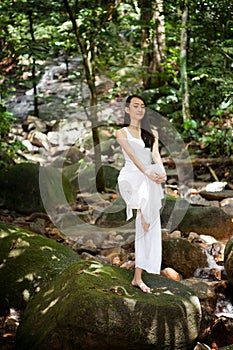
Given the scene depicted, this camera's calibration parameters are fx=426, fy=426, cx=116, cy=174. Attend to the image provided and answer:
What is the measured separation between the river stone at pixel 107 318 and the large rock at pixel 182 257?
1524mm

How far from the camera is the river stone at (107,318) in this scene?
315 centimetres

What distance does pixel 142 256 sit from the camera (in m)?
3.64

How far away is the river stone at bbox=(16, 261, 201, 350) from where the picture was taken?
3148 mm

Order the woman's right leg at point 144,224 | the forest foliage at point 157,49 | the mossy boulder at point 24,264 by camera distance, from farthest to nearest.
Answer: the forest foliage at point 157,49, the mossy boulder at point 24,264, the woman's right leg at point 144,224

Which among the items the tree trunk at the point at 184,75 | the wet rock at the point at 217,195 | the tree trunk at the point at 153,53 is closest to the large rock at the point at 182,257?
the wet rock at the point at 217,195

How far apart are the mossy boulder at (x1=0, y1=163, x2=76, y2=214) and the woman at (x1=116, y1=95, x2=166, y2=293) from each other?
13.2ft

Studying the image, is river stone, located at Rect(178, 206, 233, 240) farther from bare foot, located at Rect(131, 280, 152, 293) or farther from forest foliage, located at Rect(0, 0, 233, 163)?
bare foot, located at Rect(131, 280, 152, 293)

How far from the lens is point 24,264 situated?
429 cm

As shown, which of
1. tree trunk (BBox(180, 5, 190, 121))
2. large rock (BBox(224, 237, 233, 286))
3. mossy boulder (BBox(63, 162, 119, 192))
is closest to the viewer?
large rock (BBox(224, 237, 233, 286))

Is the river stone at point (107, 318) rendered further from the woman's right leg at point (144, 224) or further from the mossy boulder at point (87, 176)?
the mossy boulder at point (87, 176)

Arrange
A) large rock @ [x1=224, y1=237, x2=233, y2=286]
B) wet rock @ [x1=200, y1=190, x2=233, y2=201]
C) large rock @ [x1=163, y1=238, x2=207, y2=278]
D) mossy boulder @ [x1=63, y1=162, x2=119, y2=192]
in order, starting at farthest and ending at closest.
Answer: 1. mossy boulder @ [x1=63, y1=162, x2=119, y2=192]
2. wet rock @ [x1=200, y1=190, x2=233, y2=201]
3. large rock @ [x1=163, y1=238, x2=207, y2=278]
4. large rock @ [x1=224, y1=237, x2=233, y2=286]

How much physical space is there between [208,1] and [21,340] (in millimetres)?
5547

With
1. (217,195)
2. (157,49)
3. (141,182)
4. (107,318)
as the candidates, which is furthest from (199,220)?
(157,49)

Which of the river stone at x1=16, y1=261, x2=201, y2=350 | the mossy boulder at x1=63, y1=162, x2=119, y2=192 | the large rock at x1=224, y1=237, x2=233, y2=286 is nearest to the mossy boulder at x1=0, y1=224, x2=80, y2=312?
the river stone at x1=16, y1=261, x2=201, y2=350
